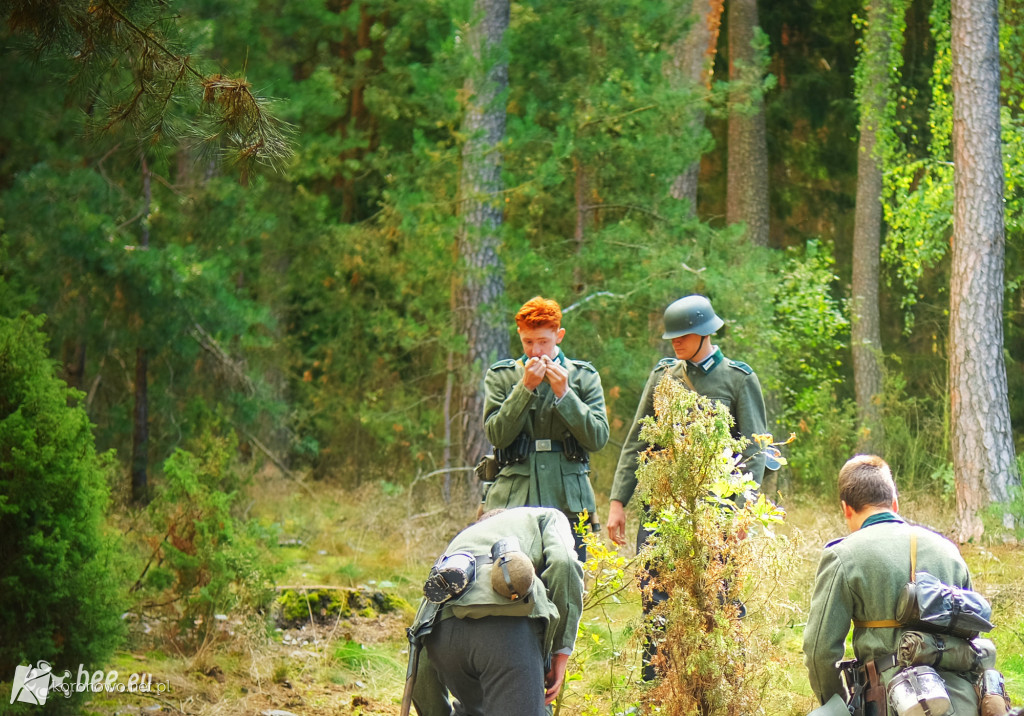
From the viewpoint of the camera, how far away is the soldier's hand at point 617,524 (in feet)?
15.1

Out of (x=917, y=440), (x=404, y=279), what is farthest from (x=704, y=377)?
(x=917, y=440)

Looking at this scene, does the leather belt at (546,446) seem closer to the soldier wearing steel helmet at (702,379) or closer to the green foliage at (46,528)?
the soldier wearing steel helmet at (702,379)

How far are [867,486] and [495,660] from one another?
1.46 m

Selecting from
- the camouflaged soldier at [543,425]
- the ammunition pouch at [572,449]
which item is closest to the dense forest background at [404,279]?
the camouflaged soldier at [543,425]

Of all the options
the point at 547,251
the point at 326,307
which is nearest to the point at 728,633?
the point at 547,251

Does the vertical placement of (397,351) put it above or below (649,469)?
above

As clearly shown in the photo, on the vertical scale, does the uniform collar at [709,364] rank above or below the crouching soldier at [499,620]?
above

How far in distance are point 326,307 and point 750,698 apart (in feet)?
36.2

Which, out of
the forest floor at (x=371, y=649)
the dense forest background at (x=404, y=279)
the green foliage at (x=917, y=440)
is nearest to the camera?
the forest floor at (x=371, y=649)

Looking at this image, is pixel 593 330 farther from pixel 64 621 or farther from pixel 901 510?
pixel 64 621

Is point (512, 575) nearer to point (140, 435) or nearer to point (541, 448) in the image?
point (541, 448)

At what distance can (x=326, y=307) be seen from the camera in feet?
45.4

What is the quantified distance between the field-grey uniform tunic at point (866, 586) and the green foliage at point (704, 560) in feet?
0.72

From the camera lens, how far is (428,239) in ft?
32.0
